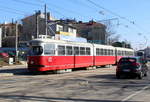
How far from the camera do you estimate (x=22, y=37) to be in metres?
107

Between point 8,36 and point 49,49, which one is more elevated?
point 8,36

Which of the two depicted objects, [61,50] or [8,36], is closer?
[61,50]

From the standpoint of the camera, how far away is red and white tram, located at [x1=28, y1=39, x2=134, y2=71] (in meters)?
26.6

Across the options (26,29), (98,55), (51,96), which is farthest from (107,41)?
(51,96)

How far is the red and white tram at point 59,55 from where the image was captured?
26617 mm

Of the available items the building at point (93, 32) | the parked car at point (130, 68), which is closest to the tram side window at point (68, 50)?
the parked car at point (130, 68)

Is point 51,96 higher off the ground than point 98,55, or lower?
lower

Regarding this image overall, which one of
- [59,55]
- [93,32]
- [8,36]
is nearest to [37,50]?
[59,55]

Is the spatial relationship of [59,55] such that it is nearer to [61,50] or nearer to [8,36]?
[61,50]

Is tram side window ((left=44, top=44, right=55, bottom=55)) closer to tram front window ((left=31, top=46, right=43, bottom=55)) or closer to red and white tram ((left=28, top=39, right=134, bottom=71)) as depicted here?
red and white tram ((left=28, top=39, right=134, bottom=71))

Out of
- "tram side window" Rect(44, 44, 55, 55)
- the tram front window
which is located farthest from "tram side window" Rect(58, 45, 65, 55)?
the tram front window

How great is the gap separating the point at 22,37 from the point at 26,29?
3004 millimetres

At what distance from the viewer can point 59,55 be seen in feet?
93.5

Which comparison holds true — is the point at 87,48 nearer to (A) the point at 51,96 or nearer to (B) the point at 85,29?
(A) the point at 51,96
